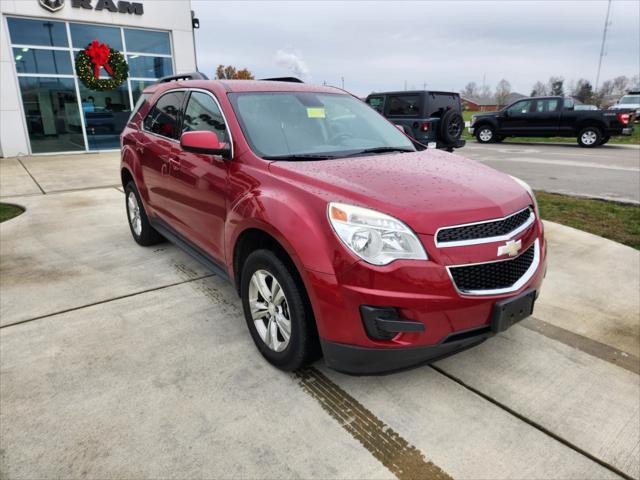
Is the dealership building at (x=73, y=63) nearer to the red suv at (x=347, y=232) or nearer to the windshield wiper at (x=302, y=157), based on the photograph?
the red suv at (x=347, y=232)

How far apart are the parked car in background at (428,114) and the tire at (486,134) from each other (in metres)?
7.29

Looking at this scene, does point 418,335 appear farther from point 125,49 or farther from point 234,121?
point 125,49

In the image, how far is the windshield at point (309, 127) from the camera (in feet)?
Result: 9.45

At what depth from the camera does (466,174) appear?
2.70 meters

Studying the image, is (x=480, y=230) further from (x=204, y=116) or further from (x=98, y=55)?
(x=98, y=55)

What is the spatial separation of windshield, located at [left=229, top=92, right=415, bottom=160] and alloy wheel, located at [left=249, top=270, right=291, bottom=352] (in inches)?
30.7

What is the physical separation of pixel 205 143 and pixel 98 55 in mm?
13750

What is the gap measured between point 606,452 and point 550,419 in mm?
262

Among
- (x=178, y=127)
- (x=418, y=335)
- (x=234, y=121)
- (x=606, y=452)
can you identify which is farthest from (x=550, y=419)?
(x=178, y=127)

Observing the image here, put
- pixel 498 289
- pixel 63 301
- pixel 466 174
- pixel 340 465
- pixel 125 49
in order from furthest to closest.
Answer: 1. pixel 125 49
2. pixel 63 301
3. pixel 466 174
4. pixel 498 289
5. pixel 340 465

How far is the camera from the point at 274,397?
95.3 inches

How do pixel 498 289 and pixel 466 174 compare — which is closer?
pixel 498 289

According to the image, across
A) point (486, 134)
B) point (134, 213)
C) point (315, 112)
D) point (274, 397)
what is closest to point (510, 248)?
point (274, 397)

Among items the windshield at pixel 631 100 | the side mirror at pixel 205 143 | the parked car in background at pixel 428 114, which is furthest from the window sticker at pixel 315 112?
the windshield at pixel 631 100
